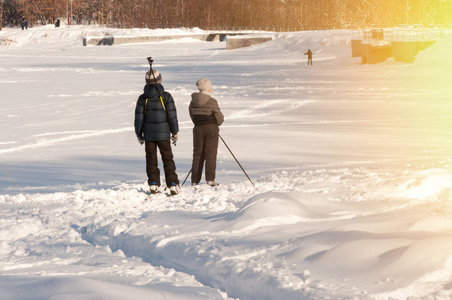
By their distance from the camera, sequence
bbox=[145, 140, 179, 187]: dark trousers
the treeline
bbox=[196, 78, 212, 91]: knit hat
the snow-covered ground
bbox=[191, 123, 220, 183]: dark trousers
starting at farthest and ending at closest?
the treeline → bbox=[191, 123, 220, 183]: dark trousers → bbox=[196, 78, 212, 91]: knit hat → bbox=[145, 140, 179, 187]: dark trousers → the snow-covered ground

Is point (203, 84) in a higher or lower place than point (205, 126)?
higher

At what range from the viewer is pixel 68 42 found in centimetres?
8006

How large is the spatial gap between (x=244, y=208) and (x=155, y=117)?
76.7 inches

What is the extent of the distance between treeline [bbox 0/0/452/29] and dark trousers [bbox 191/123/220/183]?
299ft

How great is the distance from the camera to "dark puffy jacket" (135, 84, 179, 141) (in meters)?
8.11

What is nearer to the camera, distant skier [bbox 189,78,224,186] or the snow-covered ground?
the snow-covered ground

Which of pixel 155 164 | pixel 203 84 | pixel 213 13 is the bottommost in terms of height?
pixel 155 164

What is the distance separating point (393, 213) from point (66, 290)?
10.6ft

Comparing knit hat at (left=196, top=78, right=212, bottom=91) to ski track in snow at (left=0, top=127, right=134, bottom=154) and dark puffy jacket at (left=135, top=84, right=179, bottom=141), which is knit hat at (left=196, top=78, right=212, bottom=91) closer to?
dark puffy jacket at (left=135, top=84, right=179, bottom=141)

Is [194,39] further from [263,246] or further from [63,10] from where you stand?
[263,246]

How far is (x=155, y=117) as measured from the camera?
26.8 feet

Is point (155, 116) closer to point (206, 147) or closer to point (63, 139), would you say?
point (206, 147)

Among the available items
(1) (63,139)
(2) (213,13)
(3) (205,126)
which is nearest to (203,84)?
(3) (205,126)

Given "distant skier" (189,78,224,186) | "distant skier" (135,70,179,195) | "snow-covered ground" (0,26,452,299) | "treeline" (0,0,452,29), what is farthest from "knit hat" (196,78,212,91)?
"treeline" (0,0,452,29)
